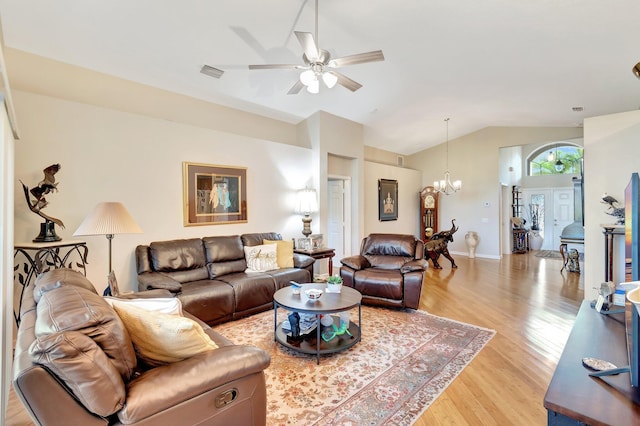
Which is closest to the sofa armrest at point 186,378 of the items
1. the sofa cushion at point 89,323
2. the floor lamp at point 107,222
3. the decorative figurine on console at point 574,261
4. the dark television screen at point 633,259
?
the sofa cushion at point 89,323

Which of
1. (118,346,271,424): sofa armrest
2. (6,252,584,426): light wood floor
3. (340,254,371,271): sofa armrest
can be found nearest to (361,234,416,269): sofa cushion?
(340,254,371,271): sofa armrest

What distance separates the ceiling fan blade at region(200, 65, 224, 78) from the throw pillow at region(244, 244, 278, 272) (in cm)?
238

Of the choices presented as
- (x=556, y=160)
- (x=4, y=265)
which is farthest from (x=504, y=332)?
(x=556, y=160)

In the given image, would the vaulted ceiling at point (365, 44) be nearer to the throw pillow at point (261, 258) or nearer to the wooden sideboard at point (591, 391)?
the throw pillow at point (261, 258)

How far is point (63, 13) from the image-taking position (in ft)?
8.91

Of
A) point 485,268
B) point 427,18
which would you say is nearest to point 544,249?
point 485,268

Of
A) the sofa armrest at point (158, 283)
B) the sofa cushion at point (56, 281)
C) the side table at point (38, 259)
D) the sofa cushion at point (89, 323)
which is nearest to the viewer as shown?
the sofa cushion at point (89, 323)

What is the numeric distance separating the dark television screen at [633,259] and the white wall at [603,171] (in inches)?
128

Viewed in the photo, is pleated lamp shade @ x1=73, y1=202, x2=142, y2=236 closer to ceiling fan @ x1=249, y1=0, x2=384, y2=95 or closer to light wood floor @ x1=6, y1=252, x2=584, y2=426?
light wood floor @ x1=6, y1=252, x2=584, y2=426

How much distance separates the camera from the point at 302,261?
14.0ft

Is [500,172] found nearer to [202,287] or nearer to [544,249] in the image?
[544,249]

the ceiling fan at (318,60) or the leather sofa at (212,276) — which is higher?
the ceiling fan at (318,60)

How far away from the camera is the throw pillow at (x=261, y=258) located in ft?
13.2

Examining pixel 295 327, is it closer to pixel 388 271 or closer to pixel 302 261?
pixel 302 261
